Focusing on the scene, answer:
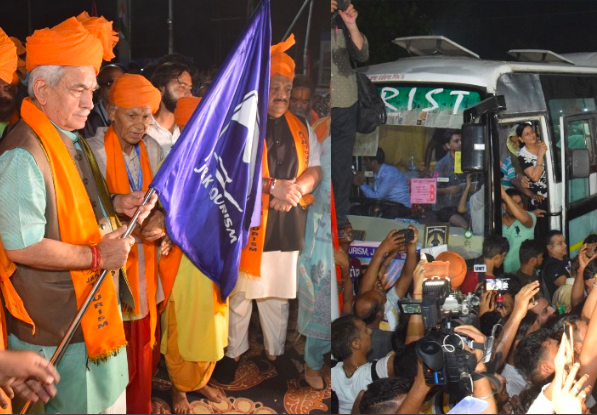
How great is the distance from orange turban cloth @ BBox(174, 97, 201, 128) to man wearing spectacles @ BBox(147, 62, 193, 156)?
0.06 ft

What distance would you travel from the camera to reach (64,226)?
356 cm

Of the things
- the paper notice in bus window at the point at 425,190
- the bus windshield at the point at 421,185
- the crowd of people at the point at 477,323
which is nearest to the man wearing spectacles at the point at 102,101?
the bus windshield at the point at 421,185

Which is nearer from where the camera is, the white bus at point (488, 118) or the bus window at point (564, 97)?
the white bus at point (488, 118)

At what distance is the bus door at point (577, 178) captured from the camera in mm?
4379

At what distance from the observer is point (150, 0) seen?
3941 millimetres

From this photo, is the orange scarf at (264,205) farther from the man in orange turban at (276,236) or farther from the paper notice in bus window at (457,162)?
the paper notice in bus window at (457,162)

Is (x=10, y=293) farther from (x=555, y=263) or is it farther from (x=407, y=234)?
(x=555, y=263)

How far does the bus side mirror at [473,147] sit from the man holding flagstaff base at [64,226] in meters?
1.57

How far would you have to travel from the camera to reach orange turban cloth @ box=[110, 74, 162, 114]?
385 cm

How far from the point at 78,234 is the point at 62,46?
81 cm

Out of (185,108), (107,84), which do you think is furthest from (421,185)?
(107,84)

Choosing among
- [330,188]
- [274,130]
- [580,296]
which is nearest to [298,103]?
[274,130]

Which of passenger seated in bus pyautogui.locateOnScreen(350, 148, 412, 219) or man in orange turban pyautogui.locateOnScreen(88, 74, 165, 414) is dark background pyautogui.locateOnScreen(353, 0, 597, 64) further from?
man in orange turban pyautogui.locateOnScreen(88, 74, 165, 414)

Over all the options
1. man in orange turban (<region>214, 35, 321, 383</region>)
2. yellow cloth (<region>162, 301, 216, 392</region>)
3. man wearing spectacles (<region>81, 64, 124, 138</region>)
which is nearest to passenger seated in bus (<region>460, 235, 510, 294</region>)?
man in orange turban (<region>214, 35, 321, 383</region>)
